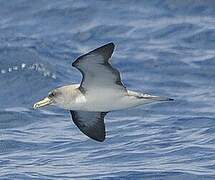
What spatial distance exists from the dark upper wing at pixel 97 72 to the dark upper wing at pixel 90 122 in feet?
2.53

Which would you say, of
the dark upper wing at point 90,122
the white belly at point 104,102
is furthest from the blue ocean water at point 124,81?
the white belly at point 104,102

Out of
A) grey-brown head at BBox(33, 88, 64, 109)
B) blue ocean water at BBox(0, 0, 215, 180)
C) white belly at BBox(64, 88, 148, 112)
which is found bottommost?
blue ocean water at BBox(0, 0, 215, 180)

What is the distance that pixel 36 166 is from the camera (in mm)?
14133

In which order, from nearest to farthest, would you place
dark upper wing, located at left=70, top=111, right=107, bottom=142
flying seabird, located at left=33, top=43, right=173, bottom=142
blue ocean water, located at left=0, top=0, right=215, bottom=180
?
flying seabird, located at left=33, top=43, right=173, bottom=142
dark upper wing, located at left=70, top=111, right=107, bottom=142
blue ocean water, located at left=0, top=0, right=215, bottom=180

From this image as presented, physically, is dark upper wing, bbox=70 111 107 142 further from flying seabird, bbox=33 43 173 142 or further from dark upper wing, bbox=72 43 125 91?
dark upper wing, bbox=72 43 125 91

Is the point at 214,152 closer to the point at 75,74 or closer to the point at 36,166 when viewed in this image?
the point at 36,166

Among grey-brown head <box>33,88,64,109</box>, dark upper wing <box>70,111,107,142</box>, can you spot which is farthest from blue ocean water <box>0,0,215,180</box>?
grey-brown head <box>33,88,64,109</box>

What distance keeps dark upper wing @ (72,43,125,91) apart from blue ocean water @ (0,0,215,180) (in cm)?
136

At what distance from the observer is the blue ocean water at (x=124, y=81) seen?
14.1 meters

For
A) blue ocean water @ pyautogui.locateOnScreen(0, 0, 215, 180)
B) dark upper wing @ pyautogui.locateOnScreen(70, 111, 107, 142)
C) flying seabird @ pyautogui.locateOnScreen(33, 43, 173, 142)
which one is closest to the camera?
flying seabird @ pyautogui.locateOnScreen(33, 43, 173, 142)

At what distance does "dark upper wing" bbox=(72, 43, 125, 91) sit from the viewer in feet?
39.4

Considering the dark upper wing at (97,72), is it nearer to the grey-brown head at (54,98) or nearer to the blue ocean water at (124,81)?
the grey-brown head at (54,98)

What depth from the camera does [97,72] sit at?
12438 millimetres

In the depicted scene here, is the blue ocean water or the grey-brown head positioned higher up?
the grey-brown head
